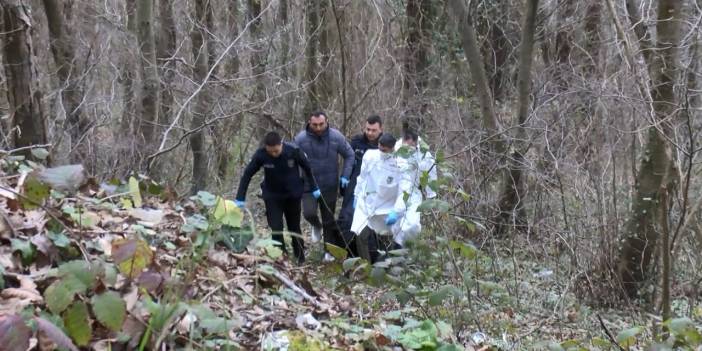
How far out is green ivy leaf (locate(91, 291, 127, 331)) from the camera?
232 centimetres

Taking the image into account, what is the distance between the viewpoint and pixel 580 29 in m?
12.3

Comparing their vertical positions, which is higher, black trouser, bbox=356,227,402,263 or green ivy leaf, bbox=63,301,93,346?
green ivy leaf, bbox=63,301,93,346

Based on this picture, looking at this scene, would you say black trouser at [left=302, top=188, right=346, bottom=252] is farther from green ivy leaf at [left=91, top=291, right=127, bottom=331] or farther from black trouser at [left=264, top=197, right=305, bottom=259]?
green ivy leaf at [left=91, top=291, right=127, bottom=331]

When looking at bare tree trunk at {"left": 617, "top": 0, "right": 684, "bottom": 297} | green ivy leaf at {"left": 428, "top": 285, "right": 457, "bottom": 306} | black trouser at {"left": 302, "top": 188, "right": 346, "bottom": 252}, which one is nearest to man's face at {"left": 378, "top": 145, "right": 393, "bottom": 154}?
black trouser at {"left": 302, "top": 188, "right": 346, "bottom": 252}

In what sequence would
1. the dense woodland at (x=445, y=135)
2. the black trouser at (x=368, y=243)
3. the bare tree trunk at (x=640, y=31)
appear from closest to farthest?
the dense woodland at (x=445, y=135)
the bare tree trunk at (x=640, y=31)
the black trouser at (x=368, y=243)

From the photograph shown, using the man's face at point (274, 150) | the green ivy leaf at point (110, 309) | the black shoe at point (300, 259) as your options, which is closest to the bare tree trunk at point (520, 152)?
the black shoe at point (300, 259)

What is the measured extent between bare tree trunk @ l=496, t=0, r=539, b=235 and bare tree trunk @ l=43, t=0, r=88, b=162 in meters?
5.83

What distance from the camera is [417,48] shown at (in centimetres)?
1355

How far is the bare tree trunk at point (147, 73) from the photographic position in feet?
34.1

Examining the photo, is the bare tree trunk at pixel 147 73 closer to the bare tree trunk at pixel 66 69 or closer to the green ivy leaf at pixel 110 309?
the bare tree trunk at pixel 66 69

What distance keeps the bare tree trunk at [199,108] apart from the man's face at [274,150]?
3625 mm

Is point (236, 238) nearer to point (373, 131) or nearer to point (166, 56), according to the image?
point (373, 131)

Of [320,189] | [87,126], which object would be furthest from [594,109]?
[87,126]

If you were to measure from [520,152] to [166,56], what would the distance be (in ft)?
23.3
